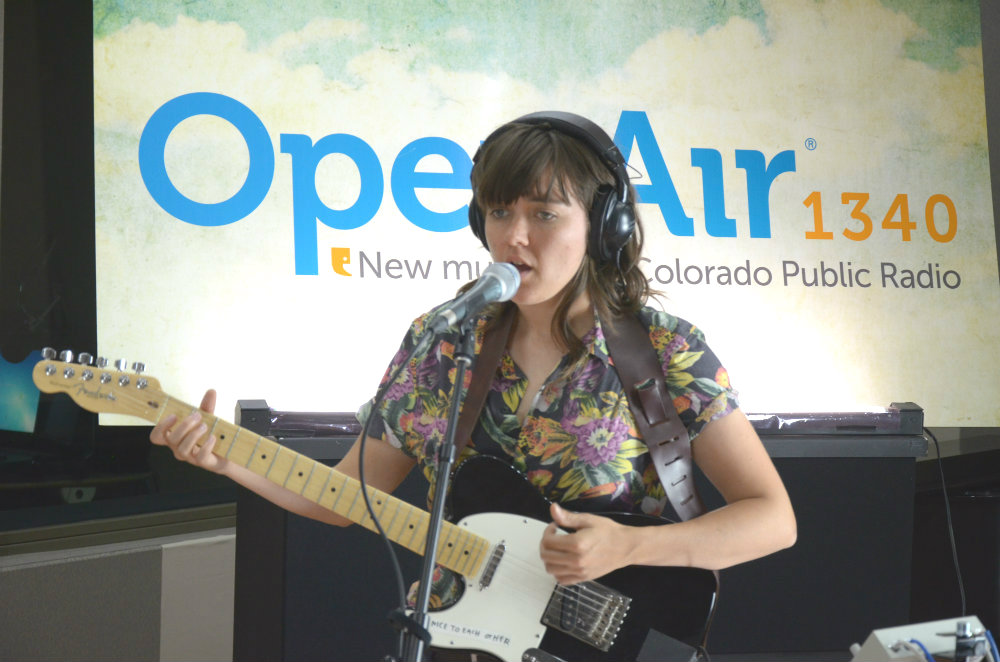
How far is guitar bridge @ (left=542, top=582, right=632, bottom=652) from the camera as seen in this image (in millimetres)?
1602

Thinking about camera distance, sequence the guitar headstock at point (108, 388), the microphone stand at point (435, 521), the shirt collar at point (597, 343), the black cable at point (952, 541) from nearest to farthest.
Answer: the microphone stand at point (435, 521)
the guitar headstock at point (108, 388)
the shirt collar at point (597, 343)
the black cable at point (952, 541)

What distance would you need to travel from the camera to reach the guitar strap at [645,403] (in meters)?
1.66

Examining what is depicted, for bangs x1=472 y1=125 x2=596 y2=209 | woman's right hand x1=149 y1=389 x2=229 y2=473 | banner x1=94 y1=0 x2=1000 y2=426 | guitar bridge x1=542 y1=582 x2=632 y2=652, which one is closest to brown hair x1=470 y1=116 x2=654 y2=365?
bangs x1=472 y1=125 x2=596 y2=209

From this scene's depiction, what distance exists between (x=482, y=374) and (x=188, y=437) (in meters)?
0.52

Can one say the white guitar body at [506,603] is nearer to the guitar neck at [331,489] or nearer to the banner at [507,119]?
the guitar neck at [331,489]

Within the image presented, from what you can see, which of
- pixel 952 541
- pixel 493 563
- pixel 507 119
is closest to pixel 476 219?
pixel 493 563

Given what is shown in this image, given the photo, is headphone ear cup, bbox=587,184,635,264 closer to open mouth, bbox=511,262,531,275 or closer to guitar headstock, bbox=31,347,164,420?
open mouth, bbox=511,262,531,275

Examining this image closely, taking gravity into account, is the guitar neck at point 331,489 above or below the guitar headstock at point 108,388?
below

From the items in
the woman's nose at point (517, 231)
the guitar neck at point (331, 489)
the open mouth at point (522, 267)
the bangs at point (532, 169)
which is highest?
the bangs at point (532, 169)

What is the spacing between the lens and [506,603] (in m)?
1.63

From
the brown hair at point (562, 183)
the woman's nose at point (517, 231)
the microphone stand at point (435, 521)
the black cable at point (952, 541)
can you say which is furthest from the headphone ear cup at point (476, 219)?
the black cable at point (952, 541)

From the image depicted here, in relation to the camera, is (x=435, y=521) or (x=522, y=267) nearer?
(x=435, y=521)

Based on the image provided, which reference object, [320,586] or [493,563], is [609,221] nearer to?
[493,563]

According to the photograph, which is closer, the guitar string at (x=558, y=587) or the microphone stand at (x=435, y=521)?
the microphone stand at (x=435, y=521)
